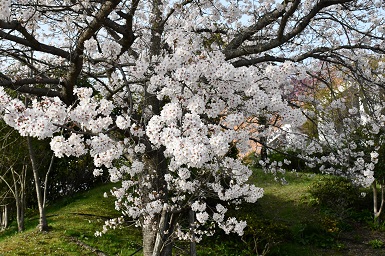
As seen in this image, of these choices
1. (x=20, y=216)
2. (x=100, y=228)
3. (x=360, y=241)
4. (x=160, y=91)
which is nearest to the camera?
(x=160, y=91)

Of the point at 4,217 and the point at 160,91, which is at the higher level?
the point at 160,91

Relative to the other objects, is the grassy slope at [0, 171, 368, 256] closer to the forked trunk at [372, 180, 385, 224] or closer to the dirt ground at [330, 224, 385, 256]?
the dirt ground at [330, 224, 385, 256]

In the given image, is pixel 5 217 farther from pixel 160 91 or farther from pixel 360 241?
pixel 360 241

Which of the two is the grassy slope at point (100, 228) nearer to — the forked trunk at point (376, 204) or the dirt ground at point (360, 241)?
the dirt ground at point (360, 241)

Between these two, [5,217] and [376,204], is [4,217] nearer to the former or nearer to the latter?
[5,217]

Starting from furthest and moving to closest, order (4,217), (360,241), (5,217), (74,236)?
(4,217) → (5,217) → (360,241) → (74,236)

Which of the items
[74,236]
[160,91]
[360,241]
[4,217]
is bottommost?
[360,241]

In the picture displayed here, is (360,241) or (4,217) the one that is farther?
(4,217)

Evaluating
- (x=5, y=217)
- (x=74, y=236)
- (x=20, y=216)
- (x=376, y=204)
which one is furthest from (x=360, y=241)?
(x=5, y=217)

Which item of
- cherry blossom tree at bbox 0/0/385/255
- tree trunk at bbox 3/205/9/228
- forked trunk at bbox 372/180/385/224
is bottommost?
forked trunk at bbox 372/180/385/224

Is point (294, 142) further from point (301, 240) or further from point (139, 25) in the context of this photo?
point (139, 25)

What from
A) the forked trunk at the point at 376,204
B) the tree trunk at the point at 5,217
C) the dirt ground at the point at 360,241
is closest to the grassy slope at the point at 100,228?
the dirt ground at the point at 360,241

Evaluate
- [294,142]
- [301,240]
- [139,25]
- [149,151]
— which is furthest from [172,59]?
[301,240]

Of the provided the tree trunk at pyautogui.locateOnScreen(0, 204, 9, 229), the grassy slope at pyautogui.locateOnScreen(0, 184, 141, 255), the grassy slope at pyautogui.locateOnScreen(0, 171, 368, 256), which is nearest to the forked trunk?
the grassy slope at pyautogui.locateOnScreen(0, 171, 368, 256)
